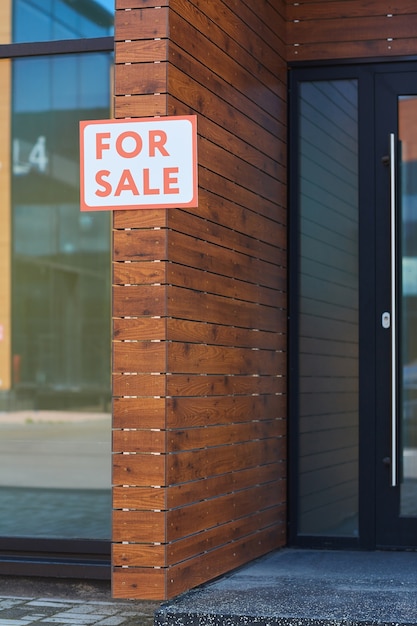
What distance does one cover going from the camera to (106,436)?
630 cm

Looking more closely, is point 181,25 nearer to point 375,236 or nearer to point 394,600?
point 375,236

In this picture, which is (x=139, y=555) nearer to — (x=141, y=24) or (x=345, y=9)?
(x=141, y=24)

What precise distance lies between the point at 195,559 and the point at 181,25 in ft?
7.31

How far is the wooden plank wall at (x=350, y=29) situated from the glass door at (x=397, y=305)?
0.17 m

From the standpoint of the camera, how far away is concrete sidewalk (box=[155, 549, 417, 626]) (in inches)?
170

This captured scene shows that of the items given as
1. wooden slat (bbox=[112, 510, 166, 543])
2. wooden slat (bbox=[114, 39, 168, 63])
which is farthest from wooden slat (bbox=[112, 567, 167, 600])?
wooden slat (bbox=[114, 39, 168, 63])

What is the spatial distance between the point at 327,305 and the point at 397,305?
371 millimetres

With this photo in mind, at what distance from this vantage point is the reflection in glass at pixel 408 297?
580cm

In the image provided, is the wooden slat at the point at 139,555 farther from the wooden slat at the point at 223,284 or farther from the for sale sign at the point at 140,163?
the for sale sign at the point at 140,163

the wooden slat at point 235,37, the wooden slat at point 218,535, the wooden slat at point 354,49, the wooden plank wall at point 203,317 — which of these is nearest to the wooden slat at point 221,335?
the wooden plank wall at point 203,317

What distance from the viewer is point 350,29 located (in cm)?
599

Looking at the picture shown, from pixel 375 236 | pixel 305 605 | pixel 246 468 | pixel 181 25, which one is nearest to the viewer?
pixel 305 605

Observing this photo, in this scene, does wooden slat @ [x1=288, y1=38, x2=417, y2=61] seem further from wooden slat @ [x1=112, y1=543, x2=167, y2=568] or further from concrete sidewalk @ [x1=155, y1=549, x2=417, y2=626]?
wooden slat @ [x1=112, y1=543, x2=167, y2=568]

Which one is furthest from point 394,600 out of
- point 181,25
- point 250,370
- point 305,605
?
point 181,25
